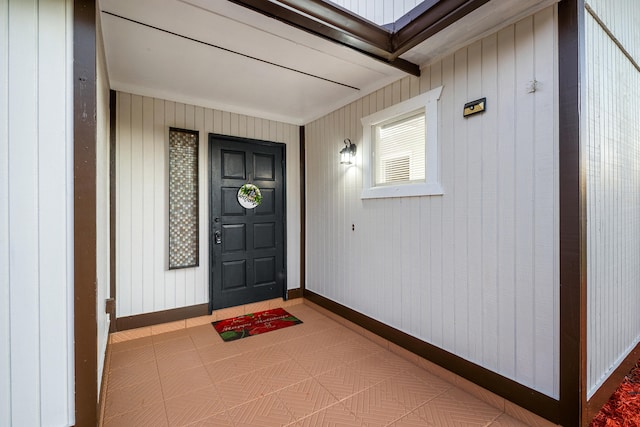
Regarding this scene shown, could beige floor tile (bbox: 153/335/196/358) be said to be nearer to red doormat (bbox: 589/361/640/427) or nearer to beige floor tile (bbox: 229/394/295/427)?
beige floor tile (bbox: 229/394/295/427)

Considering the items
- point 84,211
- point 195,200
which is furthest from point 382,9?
point 195,200

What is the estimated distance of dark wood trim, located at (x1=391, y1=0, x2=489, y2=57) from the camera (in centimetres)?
190

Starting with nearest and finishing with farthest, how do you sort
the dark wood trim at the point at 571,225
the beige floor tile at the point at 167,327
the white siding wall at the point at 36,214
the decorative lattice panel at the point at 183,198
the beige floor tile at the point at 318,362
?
the white siding wall at the point at 36,214, the dark wood trim at the point at 571,225, the beige floor tile at the point at 318,362, the beige floor tile at the point at 167,327, the decorative lattice panel at the point at 183,198

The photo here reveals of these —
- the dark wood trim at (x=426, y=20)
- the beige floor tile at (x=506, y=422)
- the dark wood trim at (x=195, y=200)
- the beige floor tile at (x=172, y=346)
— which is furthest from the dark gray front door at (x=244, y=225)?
the beige floor tile at (x=506, y=422)

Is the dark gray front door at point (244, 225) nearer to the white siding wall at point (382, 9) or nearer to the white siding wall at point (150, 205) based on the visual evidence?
the white siding wall at point (150, 205)

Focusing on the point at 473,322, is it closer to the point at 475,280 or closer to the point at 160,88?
the point at 475,280

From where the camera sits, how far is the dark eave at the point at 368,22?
6.24 ft

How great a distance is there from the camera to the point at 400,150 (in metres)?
2.88

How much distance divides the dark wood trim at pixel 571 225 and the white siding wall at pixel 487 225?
5 centimetres

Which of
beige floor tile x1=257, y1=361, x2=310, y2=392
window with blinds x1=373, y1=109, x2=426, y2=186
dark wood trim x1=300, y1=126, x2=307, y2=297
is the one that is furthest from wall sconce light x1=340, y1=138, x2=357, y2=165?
beige floor tile x1=257, y1=361, x2=310, y2=392

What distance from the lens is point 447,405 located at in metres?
2.07

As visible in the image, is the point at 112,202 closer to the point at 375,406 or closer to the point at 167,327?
the point at 167,327

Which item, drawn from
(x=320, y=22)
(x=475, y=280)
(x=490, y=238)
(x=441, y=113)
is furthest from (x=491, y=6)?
(x=475, y=280)

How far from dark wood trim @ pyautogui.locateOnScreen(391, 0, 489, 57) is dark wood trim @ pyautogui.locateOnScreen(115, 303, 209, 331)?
3.42 m
